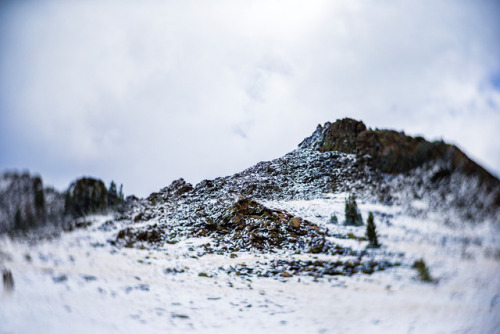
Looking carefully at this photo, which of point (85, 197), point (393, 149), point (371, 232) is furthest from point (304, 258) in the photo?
point (85, 197)

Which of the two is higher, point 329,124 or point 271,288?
point 329,124

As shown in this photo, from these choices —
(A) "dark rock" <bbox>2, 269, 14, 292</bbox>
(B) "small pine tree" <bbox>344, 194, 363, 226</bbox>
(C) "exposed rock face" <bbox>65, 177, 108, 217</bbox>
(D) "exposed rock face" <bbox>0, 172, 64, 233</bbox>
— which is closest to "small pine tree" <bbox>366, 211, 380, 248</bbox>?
(B) "small pine tree" <bbox>344, 194, 363, 226</bbox>

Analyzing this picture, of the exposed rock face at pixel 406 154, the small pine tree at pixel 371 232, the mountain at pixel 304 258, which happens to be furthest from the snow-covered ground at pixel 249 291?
the exposed rock face at pixel 406 154

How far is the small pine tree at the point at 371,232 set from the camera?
8.49m

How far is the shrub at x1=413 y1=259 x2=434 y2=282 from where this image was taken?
6.15 metres

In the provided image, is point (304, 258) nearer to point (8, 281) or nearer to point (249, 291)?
point (249, 291)

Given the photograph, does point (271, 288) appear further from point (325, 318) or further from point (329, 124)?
point (329, 124)

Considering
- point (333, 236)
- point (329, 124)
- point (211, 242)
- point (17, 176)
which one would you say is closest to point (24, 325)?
point (17, 176)

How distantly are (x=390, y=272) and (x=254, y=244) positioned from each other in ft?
17.1

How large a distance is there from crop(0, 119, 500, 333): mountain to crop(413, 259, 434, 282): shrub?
3 cm

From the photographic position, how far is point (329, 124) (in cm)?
1099

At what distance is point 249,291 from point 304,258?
115 inches

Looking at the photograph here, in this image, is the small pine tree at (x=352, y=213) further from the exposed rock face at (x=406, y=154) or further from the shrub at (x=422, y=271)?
the shrub at (x=422, y=271)

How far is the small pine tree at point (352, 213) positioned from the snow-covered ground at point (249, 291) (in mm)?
381
